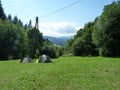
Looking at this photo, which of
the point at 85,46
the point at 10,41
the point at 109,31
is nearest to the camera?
the point at 109,31

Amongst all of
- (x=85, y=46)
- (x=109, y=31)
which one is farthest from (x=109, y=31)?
(x=85, y=46)

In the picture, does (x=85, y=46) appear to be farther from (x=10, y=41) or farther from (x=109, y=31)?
(x=109, y=31)

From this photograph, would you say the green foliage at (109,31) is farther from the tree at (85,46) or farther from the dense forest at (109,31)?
the tree at (85,46)

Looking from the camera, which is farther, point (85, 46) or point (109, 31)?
point (85, 46)

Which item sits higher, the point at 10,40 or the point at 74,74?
the point at 10,40

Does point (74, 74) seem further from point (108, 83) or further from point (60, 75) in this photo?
point (108, 83)

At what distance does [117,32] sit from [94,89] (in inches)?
1504

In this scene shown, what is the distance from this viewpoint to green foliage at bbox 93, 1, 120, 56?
5078cm

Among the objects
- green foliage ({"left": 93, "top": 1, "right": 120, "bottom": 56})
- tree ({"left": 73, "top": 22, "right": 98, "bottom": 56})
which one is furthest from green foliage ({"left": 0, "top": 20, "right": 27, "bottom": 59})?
green foliage ({"left": 93, "top": 1, "right": 120, "bottom": 56})

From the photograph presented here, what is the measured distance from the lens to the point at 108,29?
168ft

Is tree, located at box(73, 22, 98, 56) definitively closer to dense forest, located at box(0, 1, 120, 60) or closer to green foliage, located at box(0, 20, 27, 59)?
dense forest, located at box(0, 1, 120, 60)

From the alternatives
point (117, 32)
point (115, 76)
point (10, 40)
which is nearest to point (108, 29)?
point (117, 32)

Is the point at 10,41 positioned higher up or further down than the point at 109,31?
further down

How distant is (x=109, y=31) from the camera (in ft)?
168
